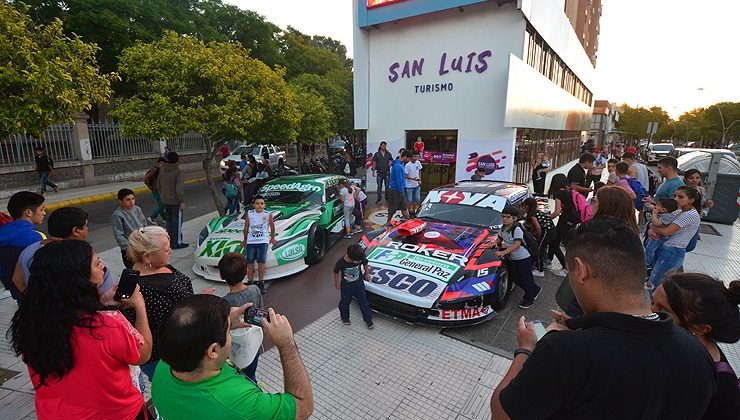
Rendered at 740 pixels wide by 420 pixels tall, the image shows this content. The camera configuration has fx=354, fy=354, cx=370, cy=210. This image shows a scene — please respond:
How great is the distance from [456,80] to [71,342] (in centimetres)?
1191

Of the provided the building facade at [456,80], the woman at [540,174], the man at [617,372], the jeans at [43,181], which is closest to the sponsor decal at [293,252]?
the man at [617,372]

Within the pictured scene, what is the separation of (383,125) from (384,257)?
935 centimetres

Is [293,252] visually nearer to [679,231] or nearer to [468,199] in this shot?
[468,199]

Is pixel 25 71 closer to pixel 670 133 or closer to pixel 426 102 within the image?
pixel 426 102

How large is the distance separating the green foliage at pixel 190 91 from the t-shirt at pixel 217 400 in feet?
22.4

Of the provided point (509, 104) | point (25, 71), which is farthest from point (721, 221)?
point (25, 71)

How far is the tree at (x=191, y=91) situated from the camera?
721cm

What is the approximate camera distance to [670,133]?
67875 mm

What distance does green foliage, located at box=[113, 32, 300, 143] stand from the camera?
721cm

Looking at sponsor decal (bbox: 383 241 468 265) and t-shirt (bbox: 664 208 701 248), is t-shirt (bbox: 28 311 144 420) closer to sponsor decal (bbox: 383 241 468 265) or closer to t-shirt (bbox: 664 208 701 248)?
sponsor decal (bbox: 383 241 468 265)

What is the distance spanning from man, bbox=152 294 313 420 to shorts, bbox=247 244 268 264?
3.70 m

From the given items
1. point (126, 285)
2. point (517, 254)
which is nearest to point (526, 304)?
point (517, 254)

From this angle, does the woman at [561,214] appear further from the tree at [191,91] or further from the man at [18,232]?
the man at [18,232]

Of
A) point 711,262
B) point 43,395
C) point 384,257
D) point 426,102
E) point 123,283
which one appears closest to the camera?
point 43,395
